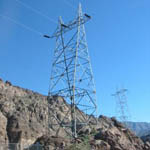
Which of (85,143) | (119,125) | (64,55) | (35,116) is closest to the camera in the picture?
(85,143)

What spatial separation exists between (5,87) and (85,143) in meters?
58.0

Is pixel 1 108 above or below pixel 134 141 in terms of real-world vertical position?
above

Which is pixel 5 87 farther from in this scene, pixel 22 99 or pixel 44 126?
pixel 44 126

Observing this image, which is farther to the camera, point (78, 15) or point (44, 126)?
point (44, 126)

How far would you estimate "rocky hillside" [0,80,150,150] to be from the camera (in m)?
28.6

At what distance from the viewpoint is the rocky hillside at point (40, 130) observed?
28586 mm

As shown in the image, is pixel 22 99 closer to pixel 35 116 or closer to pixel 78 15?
pixel 35 116

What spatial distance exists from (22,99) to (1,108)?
30.3 feet

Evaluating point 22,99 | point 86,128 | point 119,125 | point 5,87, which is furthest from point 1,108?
point 86,128

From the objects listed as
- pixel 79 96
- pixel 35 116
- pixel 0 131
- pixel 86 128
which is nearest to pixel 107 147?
pixel 86 128

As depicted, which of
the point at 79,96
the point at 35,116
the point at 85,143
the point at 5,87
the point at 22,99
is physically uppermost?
the point at 5,87

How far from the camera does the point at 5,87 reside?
242ft

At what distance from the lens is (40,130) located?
57.0m

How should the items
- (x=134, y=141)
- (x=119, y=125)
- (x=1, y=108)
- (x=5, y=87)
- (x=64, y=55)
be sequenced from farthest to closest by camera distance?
(x=5, y=87) → (x=1, y=108) → (x=119, y=125) → (x=134, y=141) → (x=64, y=55)
